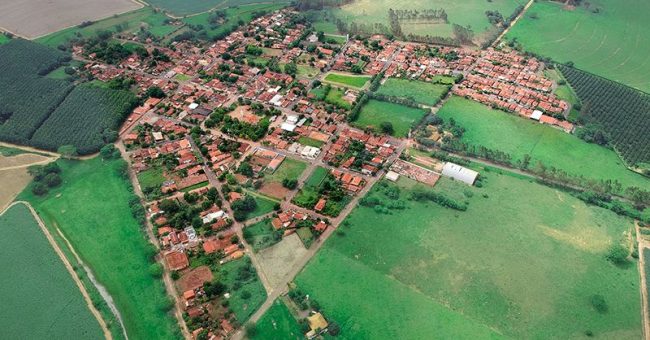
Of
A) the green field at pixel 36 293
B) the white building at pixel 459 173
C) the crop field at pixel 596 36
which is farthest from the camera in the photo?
Result: the crop field at pixel 596 36

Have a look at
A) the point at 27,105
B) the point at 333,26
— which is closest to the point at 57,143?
the point at 27,105

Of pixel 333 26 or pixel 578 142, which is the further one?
pixel 333 26

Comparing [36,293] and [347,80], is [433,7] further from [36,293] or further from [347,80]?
[36,293]

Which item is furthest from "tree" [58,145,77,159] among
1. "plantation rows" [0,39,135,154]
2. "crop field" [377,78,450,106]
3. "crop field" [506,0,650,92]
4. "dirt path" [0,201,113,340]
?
"crop field" [506,0,650,92]

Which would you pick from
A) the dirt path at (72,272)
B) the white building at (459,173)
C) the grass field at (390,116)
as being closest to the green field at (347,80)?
the grass field at (390,116)

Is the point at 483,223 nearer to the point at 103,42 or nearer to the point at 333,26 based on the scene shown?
the point at 333,26

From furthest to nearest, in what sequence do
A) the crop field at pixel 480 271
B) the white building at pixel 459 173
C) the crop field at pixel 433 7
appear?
the crop field at pixel 433 7 < the white building at pixel 459 173 < the crop field at pixel 480 271

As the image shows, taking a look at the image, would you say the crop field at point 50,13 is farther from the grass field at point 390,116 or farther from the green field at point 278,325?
the green field at point 278,325
